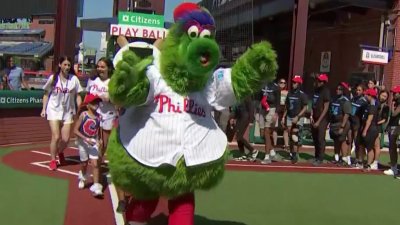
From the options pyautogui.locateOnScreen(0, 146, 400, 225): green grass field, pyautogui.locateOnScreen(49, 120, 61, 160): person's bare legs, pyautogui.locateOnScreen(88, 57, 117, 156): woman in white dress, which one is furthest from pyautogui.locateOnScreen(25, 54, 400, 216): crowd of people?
pyautogui.locateOnScreen(88, 57, 117, 156): woman in white dress

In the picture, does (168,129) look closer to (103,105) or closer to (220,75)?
(220,75)

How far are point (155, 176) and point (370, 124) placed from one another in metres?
7.10

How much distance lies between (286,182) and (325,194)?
2.81 ft

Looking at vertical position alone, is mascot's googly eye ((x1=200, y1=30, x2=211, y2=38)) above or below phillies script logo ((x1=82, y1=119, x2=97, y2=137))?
above

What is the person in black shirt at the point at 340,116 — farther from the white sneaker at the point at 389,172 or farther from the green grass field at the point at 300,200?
the green grass field at the point at 300,200

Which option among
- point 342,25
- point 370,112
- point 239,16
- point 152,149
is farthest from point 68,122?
point 342,25

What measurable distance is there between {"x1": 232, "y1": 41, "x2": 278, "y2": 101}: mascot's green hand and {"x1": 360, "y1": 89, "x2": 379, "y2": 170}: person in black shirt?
6.43 meters

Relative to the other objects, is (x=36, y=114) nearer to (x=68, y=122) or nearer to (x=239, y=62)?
(x=68, y=122)

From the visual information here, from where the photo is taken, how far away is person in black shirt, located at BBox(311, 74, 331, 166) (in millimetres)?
10039

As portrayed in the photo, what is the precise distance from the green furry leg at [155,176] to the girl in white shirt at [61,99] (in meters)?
4.13

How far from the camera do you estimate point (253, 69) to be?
3.80 m

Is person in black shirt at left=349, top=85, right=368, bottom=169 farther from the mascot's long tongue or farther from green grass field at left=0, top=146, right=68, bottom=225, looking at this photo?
the mascot's long tongue

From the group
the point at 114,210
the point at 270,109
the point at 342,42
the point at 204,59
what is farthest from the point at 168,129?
the point at 342,42

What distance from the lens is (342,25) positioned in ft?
78.5
